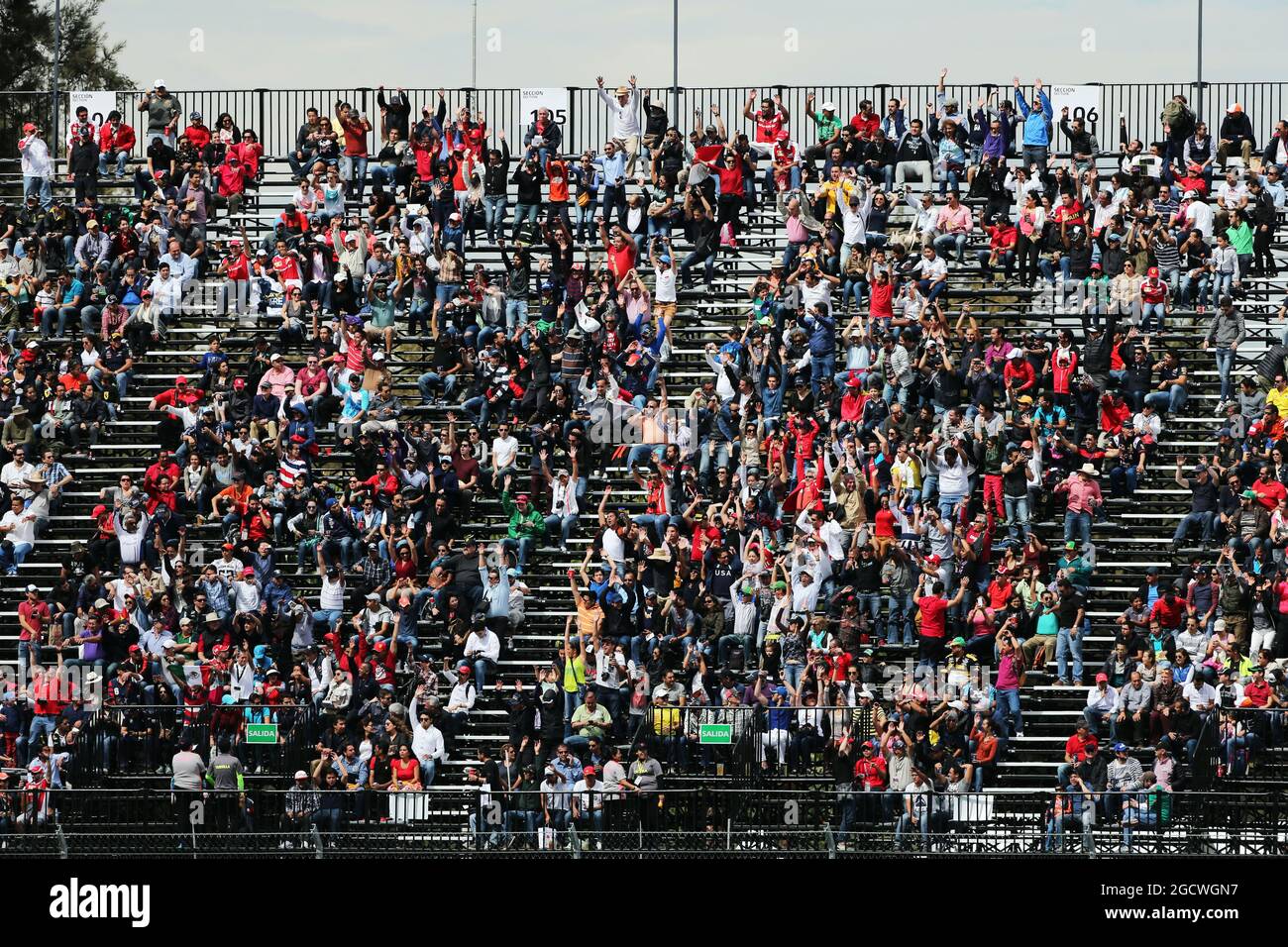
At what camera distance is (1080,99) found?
42.5m

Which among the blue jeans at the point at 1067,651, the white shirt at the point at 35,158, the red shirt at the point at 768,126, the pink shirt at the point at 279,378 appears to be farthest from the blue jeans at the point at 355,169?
the blue jeans at the point at 1067,651

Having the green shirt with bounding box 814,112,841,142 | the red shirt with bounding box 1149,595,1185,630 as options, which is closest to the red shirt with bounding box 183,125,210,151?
the green shirt with bounding box 814,112,841,142

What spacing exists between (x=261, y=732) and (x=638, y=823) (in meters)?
5.30

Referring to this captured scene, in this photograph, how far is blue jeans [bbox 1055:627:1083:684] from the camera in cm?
3259

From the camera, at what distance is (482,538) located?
3591 cm

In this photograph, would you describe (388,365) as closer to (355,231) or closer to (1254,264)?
(355,231)

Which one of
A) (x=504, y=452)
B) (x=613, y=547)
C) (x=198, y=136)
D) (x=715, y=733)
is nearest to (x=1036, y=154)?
(x=504, y=452)

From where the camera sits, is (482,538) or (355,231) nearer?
(482,538)

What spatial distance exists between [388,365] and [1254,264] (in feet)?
45.4

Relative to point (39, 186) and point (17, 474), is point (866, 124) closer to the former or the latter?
point (39, 186)

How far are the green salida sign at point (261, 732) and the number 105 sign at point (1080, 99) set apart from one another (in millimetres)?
18581
